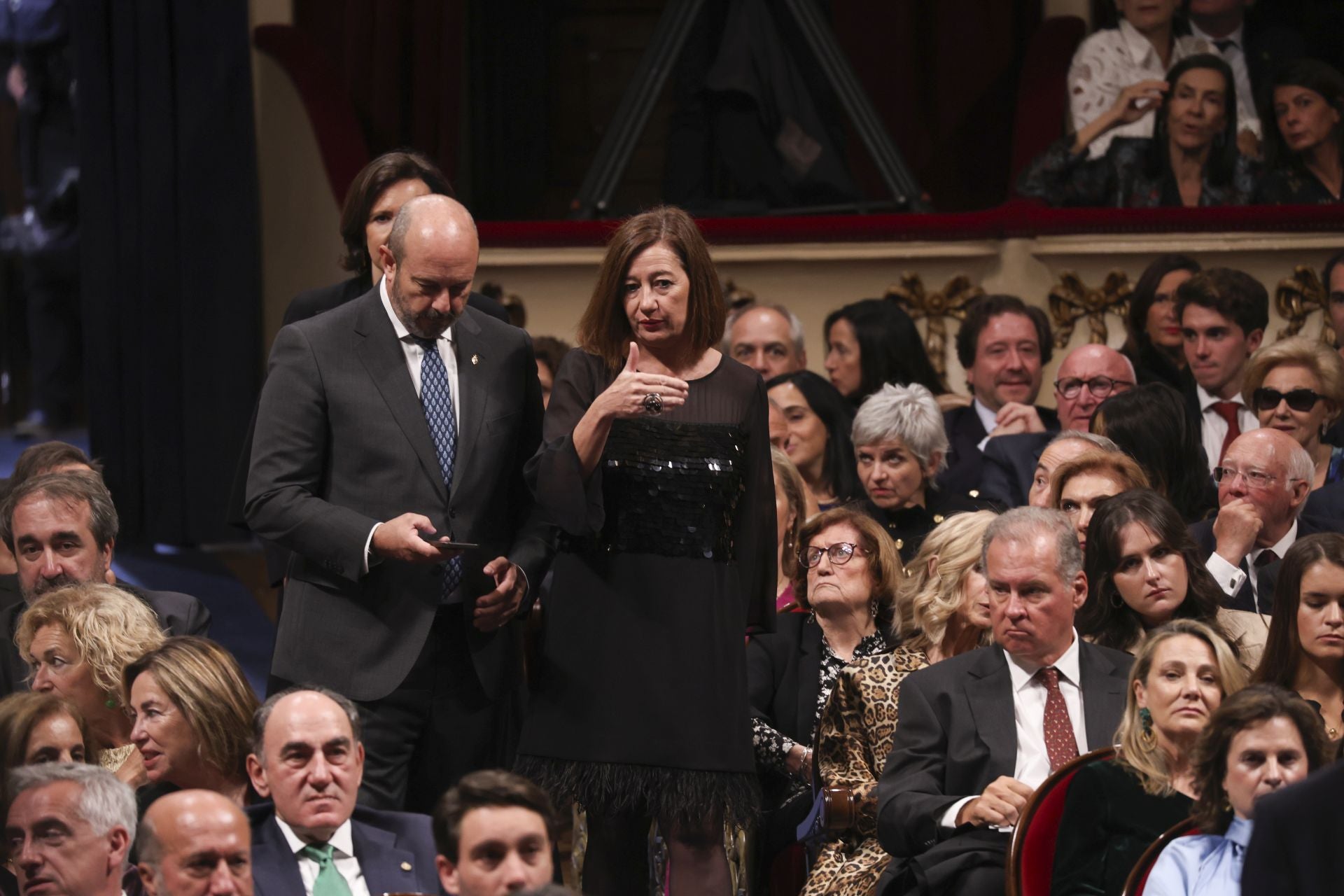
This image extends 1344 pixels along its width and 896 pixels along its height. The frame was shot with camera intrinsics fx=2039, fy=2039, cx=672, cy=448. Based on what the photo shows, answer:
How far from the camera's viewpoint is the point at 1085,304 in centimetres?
590

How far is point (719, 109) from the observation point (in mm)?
6070

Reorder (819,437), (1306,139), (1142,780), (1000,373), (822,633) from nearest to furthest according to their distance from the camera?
(1142,780) → (822,633) → (819,437) → (1000,373) → (1306,139)

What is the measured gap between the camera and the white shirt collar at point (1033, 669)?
3.36 meters

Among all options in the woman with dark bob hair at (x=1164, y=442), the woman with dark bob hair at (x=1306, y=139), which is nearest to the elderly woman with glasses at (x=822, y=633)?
the woman with dark bob hair at (x=1164, y=442)

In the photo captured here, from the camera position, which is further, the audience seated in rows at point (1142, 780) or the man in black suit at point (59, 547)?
the man in black suit at point (59, 547)

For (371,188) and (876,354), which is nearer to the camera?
(371,188)

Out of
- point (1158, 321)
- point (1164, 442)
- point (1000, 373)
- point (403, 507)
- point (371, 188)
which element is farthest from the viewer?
point (1158, 321)

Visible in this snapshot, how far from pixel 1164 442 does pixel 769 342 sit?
Result: 1.18m

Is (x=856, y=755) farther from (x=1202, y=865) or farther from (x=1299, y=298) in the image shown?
(x=1299, y=298)

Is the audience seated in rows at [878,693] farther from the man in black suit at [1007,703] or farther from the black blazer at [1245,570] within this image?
the black blazer at [1245,570]

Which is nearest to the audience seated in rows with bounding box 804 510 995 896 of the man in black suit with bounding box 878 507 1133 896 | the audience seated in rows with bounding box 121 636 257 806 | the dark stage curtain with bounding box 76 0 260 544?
the man in black suit with bounding box 878 507 1133 896

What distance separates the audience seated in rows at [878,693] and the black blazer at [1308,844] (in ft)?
4.91

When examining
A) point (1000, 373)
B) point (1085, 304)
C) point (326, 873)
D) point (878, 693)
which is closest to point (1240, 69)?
point (1085, 304)

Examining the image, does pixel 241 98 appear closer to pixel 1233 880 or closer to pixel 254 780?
pixel 254 780
